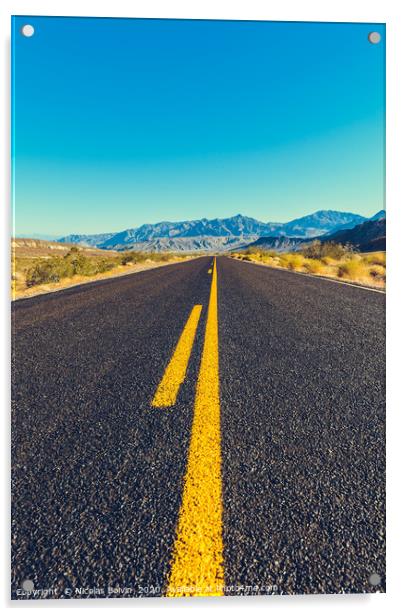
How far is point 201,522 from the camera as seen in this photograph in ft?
3.17

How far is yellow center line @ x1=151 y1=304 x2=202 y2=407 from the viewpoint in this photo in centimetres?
170

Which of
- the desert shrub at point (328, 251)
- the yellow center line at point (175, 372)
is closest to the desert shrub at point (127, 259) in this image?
the desert shrub at point (328, 251)

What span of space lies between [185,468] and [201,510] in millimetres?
183

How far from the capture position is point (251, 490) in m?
1.08

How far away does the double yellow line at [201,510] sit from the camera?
2.85ft

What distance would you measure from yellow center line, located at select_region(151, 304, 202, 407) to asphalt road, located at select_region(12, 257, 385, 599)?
43 millimetres

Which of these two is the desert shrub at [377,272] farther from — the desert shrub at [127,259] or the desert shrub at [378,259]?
the desert shrub at [127,259]

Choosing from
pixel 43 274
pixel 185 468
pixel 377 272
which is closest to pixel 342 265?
pixel 377 272

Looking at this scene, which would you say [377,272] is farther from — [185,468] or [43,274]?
[185,468]

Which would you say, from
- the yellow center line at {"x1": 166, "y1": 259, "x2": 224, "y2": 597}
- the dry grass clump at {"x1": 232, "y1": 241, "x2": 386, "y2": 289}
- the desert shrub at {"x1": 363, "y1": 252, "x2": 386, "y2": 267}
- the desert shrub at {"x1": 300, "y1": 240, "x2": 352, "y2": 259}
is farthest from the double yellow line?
the desert shrub at {"x1": 300, "y1": 240, "x2": 352, "y2": 259}

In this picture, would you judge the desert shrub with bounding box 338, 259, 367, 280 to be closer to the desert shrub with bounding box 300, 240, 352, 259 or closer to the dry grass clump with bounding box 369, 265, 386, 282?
the dry grass clump with bounding box 369, 265, 386, 282

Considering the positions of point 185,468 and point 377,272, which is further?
point 377,272

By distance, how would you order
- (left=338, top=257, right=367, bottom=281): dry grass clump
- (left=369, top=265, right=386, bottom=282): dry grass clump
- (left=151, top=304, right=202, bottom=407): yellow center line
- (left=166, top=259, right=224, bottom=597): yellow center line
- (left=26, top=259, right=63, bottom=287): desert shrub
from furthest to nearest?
(left=338, top=257, right=367, bottom=281): dry grass clump, (left=369, top=265, right=386, bottom=282): dry grass clump, (left=26, top=259, right=63, bottom=287): desert shrub, (left=151, top=304, right=202, bottom=407): yellow center line, (left=166, top=259, right=224, bottom=597): yellow center line

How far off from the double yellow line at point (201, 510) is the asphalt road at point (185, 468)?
22 mm
